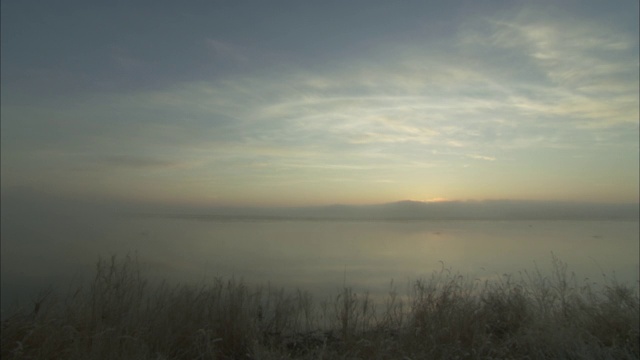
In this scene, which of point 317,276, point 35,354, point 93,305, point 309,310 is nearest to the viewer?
point 35,354

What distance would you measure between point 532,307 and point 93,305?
21.3ft

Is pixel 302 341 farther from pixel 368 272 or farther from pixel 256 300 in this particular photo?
pixel 368 272

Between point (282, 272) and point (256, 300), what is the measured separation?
9370mm

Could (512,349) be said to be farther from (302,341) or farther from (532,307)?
(302,341)

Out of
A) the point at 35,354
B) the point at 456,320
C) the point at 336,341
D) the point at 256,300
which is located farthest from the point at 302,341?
the point at 35,354

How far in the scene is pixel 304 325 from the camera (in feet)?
26.2

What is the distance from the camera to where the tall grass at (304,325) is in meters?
5.62

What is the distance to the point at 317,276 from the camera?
1588 centimetres

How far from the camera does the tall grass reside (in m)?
5.62

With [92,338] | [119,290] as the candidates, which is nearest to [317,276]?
[119,290]

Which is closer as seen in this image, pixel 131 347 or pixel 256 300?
pixel 131 347

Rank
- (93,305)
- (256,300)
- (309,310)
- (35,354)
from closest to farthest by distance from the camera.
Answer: (35,354) → (93,305) → (256,300) → (309,310)

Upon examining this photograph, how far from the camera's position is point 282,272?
1684 centimetres

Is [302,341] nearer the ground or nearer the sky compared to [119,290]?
nearer the ground
